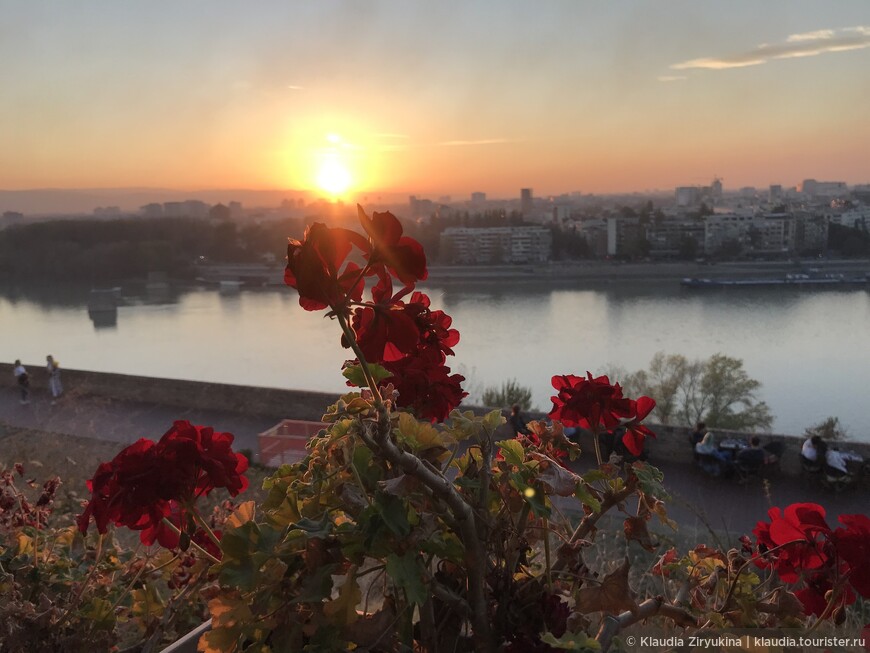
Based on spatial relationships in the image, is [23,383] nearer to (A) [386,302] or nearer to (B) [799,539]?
(A) [386,302]

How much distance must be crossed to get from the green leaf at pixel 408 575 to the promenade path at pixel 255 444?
103 inches

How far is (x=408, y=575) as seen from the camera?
0.47 m

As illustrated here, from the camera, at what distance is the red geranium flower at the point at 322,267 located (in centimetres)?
47

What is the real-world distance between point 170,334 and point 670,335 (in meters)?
12.5

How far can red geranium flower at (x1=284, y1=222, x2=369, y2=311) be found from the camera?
47cm

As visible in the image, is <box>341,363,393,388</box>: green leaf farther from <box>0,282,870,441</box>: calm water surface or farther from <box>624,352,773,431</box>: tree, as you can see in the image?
<box>0,282,870,441</box>: calm water surface

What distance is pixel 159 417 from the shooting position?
22.5 ft

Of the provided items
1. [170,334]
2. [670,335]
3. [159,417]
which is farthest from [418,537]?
[170,334]

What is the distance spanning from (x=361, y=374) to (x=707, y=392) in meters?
10.4

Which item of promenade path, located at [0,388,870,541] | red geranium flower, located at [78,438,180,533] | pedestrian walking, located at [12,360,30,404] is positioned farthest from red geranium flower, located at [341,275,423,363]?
pedestrian walking, located at [12,360,30,404]

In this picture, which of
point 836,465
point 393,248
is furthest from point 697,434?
point 393,248

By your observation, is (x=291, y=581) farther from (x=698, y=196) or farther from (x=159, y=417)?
(x=698, y=196)

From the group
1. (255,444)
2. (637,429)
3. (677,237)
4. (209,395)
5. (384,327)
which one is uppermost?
(677,237)

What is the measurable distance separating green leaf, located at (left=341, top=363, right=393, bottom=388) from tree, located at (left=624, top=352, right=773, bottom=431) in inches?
356
